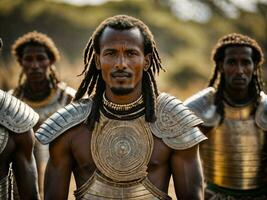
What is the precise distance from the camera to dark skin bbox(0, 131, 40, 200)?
467 centimetres

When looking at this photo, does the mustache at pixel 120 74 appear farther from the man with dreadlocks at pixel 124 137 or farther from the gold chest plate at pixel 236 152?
the gold chest plate at pixel 236 152

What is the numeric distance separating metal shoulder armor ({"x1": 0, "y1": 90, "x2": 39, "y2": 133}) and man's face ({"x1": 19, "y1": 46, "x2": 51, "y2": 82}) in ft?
9.47

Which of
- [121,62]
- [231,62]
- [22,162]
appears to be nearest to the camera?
[121,62]

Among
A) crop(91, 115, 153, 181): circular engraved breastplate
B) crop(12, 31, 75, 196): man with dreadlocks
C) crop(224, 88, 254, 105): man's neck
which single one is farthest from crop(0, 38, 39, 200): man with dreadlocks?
crop(12, 31, 75, 196): man with dreadlocks

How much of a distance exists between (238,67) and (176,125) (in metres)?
2.33

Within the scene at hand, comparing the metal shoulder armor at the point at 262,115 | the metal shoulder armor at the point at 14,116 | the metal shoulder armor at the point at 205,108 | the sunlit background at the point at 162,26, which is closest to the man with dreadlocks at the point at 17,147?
the metal shoulder armor at the point at 14,116

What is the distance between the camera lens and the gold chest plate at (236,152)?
6352 millimetres

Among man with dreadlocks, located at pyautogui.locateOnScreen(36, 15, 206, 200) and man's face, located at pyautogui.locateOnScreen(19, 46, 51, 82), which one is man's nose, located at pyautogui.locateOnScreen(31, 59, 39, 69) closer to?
man's face, located at pyautogui.locateOnScreen(19, 46, 51, 82)

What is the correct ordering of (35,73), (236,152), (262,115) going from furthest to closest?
(35,73) → (236,152) → (262,115)

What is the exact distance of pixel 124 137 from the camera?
4445 mm

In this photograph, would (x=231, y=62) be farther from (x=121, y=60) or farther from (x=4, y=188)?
(x=4, y=188)

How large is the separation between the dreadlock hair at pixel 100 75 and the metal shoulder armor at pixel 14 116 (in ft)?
1.14


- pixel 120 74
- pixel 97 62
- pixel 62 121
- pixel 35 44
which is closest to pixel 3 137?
pixel 62 121

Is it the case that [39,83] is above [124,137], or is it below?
above
